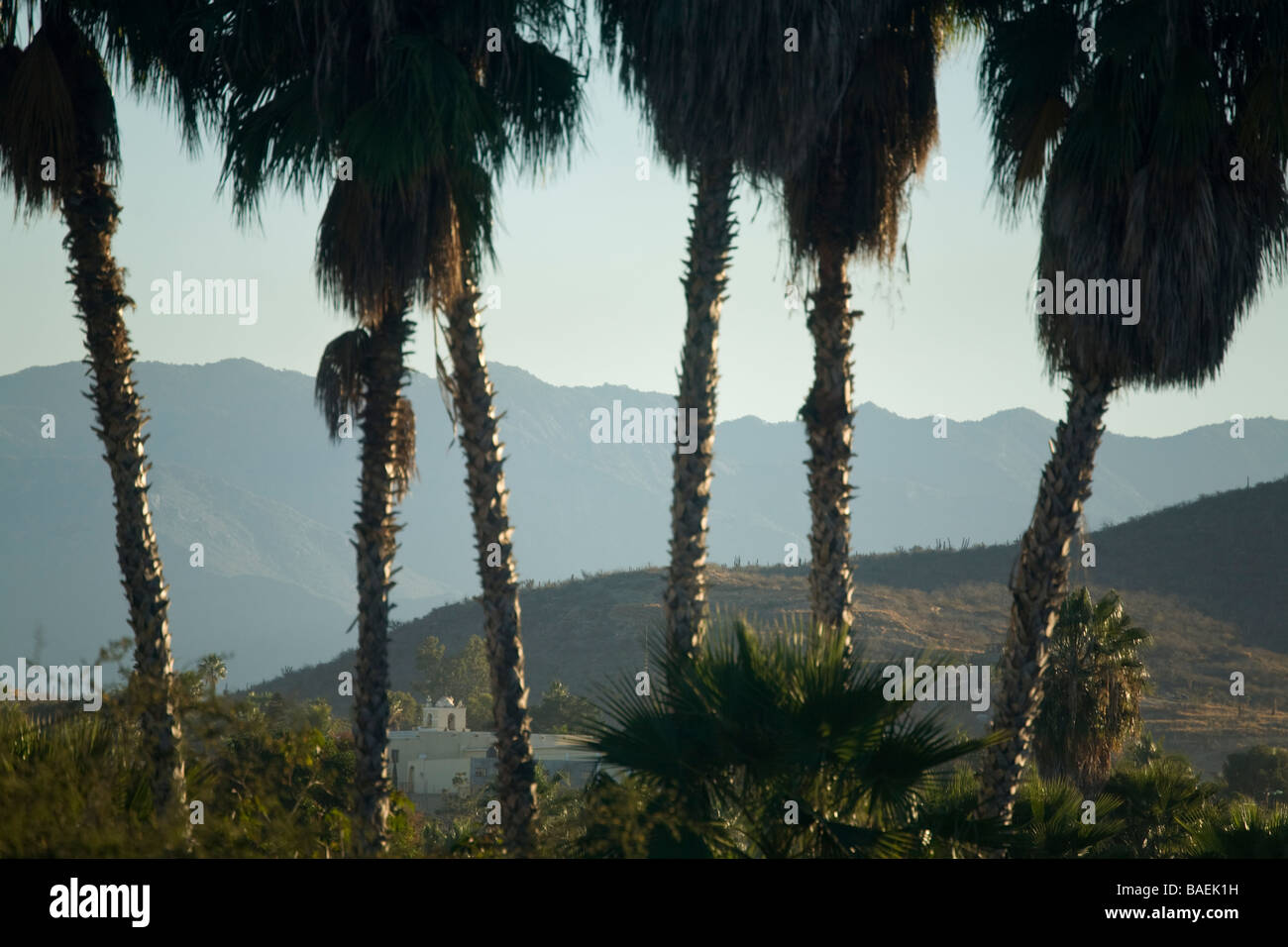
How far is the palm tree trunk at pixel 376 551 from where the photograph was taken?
11828mm

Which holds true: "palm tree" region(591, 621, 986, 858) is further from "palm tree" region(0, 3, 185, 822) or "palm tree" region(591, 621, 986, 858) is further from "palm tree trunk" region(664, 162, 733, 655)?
"palm tree" region(0, 3, 185, 822)

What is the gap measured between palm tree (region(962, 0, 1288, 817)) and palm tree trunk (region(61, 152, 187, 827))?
8.49 m

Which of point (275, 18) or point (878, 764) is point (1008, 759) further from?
point (275, 18)

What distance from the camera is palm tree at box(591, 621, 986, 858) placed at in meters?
6.79

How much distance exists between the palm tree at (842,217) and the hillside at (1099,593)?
164ft

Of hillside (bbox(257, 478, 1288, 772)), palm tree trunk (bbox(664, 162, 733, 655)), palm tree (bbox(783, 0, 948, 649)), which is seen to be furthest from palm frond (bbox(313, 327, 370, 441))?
hillside (bbox(257, 478, 1288, 772))

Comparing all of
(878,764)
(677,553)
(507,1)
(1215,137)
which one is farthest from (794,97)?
(878,764)

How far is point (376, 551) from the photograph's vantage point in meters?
12.3

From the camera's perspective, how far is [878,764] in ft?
23.4

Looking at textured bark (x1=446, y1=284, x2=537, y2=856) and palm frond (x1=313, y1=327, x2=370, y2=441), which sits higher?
palm frond (x1=313, y1=327, x2=370, y2=441)

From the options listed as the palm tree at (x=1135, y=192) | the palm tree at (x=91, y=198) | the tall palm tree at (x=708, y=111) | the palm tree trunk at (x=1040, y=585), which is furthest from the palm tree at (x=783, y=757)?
the palm tree at (x=91, y=198)

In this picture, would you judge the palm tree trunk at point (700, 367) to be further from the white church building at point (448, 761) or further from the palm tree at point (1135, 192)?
the white church building at point (448, 761)

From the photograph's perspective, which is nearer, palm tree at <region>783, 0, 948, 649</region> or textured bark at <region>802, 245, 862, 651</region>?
palm tree at <region>783, 0, 948, 649</region>
